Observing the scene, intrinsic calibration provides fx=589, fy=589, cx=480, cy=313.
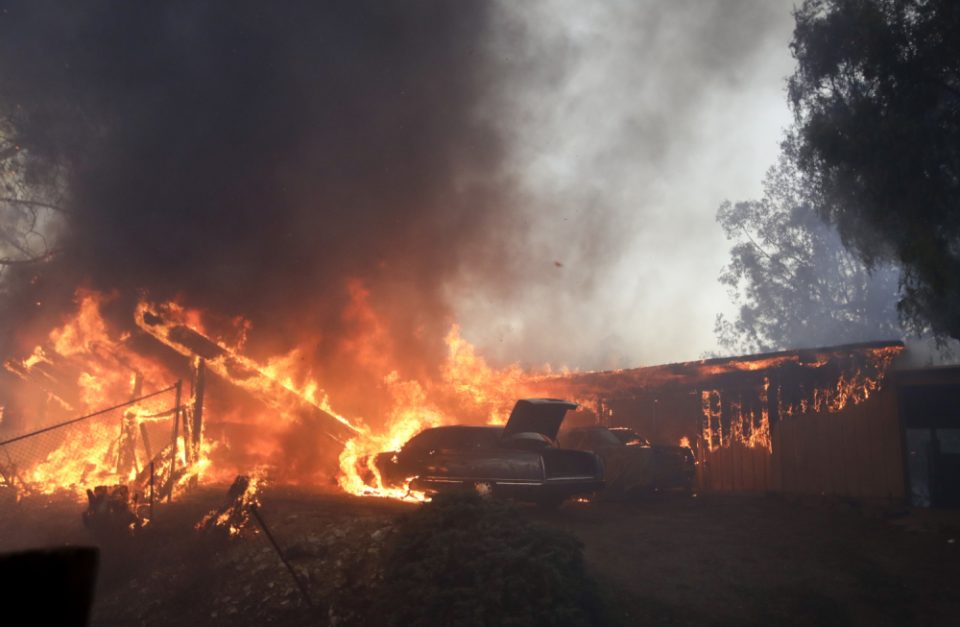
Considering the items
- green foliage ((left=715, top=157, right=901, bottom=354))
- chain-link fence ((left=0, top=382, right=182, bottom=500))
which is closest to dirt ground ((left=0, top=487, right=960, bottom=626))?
chain-link fence ((left=0, top=382, right=182, bottom=500))

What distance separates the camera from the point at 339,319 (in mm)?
16312

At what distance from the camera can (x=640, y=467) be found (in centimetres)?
1295

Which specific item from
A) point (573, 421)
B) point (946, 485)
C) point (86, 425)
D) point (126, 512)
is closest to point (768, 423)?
point (946, 485)

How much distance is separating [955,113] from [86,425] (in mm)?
22766

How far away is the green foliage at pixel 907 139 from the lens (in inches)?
412

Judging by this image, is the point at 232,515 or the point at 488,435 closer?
the point at 232,515

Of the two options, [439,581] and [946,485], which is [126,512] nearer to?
[439,581]

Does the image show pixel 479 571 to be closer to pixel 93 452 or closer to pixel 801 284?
pixel 93 452

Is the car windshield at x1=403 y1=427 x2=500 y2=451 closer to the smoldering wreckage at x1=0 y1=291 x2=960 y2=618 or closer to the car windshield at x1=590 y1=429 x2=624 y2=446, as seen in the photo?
the smoldering wreckage at x1=0 y1=291 x2=960 y2=618

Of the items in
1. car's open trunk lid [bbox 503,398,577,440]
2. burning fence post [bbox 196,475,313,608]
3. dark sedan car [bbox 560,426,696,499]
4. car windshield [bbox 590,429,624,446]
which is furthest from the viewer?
car windshield [bbox 590,429,624,446]

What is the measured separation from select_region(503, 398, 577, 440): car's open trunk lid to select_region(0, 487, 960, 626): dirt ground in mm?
1576

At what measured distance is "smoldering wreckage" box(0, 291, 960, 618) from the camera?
1051 centimetres

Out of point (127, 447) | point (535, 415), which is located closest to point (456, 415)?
point (535, 415)

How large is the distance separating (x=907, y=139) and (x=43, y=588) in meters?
13.6
